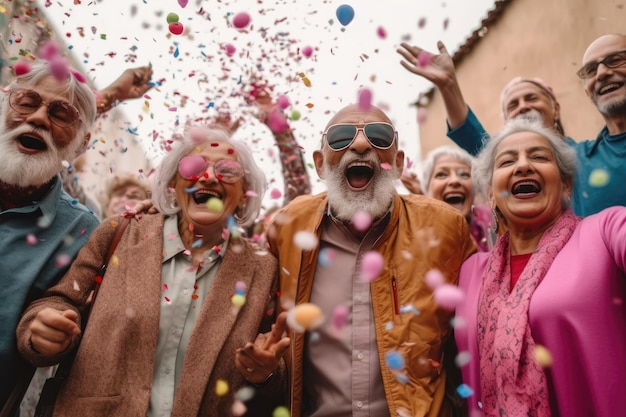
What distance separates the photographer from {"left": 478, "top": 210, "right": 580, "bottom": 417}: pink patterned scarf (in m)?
2.24

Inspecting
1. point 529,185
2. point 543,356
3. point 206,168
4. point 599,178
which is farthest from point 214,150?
point 599,178

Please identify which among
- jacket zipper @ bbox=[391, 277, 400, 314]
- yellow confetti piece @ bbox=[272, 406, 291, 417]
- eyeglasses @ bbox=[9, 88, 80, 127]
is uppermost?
jacket zipper @ bbox=[391, 277, 400, 314]

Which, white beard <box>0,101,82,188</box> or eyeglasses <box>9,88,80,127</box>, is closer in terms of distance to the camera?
white beard <box>0,101,82,188</box>

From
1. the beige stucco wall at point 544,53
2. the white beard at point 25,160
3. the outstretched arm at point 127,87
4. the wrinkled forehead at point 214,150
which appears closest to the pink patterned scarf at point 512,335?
the wrinkled forehead at point 214,150

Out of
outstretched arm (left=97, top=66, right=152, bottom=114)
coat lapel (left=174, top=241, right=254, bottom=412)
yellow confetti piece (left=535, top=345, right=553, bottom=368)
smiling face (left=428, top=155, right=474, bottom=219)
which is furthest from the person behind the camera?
smiling face (left=428, top=155, right=474, bottom=219)

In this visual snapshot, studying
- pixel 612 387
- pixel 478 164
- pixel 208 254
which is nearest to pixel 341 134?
pixel 478 164

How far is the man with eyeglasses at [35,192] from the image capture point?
8.87 ft

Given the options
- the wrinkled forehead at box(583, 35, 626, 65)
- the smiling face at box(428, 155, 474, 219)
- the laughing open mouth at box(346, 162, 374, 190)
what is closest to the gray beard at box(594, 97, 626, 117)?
the wrinkled forehead at box(583, 35, 626, 65)

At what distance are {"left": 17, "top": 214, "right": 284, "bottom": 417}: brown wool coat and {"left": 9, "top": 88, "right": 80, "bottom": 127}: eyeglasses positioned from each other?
815mm

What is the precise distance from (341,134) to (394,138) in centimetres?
36

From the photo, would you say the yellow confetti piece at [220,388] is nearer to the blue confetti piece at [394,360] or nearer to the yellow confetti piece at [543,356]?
the blue confetti piece at [394,360]

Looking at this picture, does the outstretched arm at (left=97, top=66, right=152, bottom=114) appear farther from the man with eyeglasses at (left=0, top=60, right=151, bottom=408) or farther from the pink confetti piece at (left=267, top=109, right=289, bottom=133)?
the pink confetti piece at (left=267, top=109, right=289, bottom=133)

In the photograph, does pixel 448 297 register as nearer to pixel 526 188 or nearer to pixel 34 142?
pixel 526 188

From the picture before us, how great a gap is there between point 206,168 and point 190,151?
207mm
